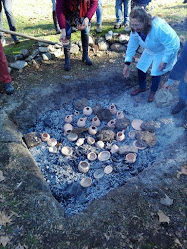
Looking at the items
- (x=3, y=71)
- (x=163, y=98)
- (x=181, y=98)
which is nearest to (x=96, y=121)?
(x=163, y=98)

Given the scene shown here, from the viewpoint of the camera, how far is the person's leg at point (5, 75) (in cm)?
390

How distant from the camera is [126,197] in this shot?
2.68m

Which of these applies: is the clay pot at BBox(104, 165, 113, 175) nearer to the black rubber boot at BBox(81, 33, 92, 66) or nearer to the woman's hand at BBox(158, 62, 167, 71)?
the woman's hand at BBox(158, 62, 167, 71)

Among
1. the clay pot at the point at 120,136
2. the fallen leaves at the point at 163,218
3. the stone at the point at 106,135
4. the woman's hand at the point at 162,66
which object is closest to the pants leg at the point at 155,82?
the woman's hand at the point at 162,66

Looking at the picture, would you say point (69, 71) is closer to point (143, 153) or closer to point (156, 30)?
point (156, 30)

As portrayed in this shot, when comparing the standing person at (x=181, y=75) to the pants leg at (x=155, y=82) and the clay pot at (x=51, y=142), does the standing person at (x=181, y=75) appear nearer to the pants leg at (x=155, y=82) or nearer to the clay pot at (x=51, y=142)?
the pants leg at (x=155, y=82)

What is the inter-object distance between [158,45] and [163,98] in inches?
46.4

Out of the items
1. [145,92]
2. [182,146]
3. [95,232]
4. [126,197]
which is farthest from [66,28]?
[95,232]

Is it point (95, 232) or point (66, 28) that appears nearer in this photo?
point (95, 232)

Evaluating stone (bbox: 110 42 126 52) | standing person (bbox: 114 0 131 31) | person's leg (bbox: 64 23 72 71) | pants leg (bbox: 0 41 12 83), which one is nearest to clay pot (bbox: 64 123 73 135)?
pants leg (bbox: 0 41 12 83)

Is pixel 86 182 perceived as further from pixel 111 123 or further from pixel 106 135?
pixel 111 123

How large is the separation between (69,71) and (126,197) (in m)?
3.39

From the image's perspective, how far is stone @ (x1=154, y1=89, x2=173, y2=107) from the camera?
4.22m

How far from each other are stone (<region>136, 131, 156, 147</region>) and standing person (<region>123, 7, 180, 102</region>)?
106cm
